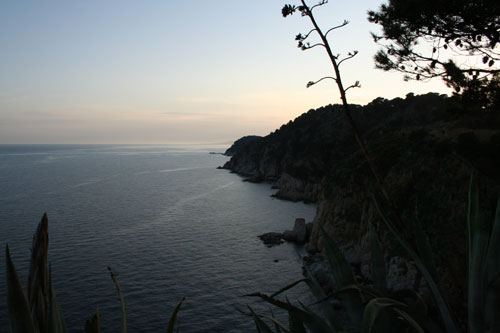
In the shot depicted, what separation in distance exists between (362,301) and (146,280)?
3466 cm

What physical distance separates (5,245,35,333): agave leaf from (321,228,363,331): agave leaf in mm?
2103

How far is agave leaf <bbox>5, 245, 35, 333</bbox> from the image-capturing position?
5.64 ft

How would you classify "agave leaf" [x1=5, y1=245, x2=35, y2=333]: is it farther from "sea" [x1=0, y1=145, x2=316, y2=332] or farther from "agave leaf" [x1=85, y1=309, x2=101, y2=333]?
"sea" [x1=0, y1=145, x2=316, y2=332]

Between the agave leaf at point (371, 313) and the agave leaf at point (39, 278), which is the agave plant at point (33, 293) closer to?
the agave leaf at point (39, 278)

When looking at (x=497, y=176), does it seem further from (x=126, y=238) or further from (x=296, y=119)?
(x=296, y=119)

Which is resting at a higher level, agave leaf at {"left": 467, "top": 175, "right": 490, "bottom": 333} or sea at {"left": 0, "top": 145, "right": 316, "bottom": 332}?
agave leaf at {"left": 467, "top": 175, "right": 490, "bottom": 333}

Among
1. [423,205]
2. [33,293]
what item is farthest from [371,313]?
[423,205]

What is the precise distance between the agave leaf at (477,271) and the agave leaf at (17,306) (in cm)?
273

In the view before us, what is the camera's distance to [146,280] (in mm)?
34469

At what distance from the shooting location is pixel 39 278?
5.58ft

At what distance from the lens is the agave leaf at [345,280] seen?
2893 millimetres

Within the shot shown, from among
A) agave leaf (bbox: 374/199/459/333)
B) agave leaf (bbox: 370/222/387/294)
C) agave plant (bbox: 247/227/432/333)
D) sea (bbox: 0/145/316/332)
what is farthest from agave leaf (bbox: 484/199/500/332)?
sea (bbox: 0/145/316/332)

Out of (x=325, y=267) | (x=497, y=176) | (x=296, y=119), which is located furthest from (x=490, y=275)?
(x=296, y=119)

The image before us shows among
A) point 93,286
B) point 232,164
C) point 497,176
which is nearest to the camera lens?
point 497,176
